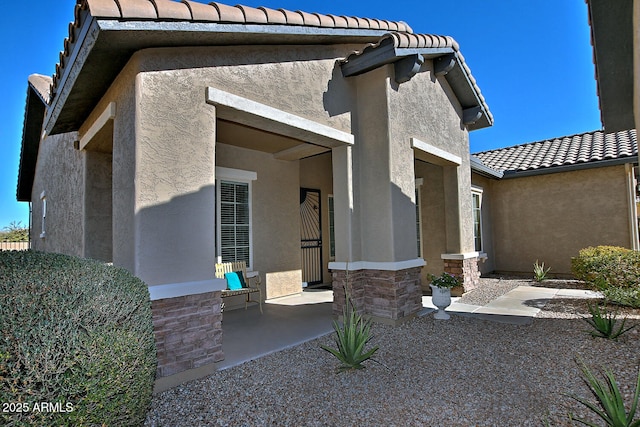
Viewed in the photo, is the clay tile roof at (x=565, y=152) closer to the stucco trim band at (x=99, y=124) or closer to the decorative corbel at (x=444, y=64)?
the decorative corbel at (x=444, y=64)

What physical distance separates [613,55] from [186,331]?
7.14m

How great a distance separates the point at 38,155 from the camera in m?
12.0

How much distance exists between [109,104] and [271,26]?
8.11 ft

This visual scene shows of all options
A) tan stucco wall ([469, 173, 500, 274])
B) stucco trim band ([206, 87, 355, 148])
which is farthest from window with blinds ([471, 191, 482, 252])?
stucco trim band ([206, 87, 355, 148])

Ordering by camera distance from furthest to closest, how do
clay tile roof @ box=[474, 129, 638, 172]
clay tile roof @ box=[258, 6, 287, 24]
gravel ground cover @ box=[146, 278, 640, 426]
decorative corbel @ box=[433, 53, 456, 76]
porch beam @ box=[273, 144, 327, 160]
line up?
clay tile roof @ box=[474, 129, 638, 172]
porch beam @ box=[273, 144, 327, 160]
decorative corbel @ box=[433, 53, 456, 76]
clay tile roof @ box=[258, 6, 287, 24]
gravel ground cover @ box=[146, 278, 640, 426]

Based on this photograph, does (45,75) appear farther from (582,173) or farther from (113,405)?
(582,173)

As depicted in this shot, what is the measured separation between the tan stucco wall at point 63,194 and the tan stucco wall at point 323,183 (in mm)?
5799

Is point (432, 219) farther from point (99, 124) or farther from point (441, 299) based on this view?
point (99, 124)

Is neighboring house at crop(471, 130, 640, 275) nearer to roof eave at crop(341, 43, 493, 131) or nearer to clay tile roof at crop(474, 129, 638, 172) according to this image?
clay tile roof at crop(474, 129, 638, 172)

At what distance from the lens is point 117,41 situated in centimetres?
378

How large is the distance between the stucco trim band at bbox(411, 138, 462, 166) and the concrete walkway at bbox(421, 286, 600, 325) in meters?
3.47

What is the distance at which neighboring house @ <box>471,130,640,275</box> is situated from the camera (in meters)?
10.7

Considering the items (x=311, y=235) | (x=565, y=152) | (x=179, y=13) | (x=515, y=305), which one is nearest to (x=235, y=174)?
(x=311, y=235)

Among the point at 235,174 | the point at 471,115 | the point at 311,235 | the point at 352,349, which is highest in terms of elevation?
the point at 471,115
